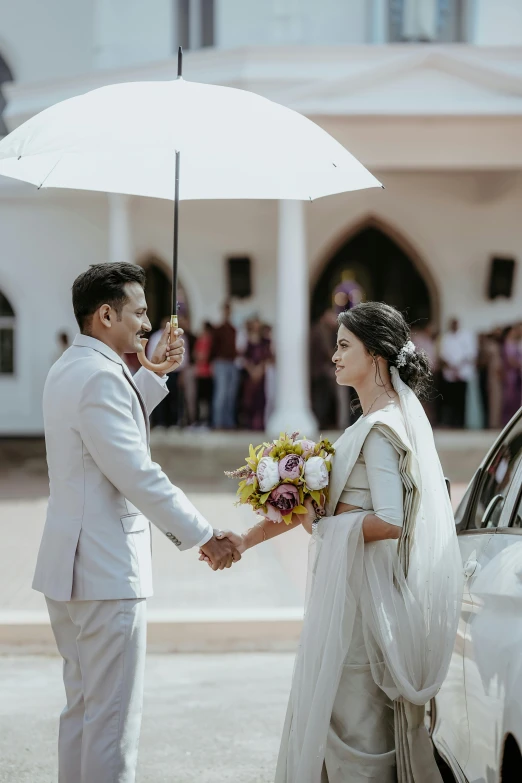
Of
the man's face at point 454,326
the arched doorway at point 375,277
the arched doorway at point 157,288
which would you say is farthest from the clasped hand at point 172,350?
the arched doorway at point 157,288

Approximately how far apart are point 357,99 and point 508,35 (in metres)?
4.95

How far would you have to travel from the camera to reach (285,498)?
166 inches

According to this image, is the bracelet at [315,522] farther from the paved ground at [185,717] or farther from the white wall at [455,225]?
the white wall at [455,225]

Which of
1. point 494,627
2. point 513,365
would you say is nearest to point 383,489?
point 494,627

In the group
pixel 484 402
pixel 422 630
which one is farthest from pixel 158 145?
pixel 484 402

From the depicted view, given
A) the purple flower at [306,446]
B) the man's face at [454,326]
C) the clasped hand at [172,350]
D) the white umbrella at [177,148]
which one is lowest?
the man's face at [454,326]

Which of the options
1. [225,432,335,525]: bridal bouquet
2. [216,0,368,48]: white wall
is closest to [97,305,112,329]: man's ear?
[225,432,335,525]: bridal bouquet

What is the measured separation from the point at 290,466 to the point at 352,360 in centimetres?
44

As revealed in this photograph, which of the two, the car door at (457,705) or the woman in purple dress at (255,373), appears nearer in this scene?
the car door at (457,705)

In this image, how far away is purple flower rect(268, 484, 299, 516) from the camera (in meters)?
4.22

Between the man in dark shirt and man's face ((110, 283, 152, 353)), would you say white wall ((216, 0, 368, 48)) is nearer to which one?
the man in dark shirt

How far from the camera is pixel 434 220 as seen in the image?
2267cm

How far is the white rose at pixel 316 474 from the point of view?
420 centimetres

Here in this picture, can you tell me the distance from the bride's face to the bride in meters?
0.09
